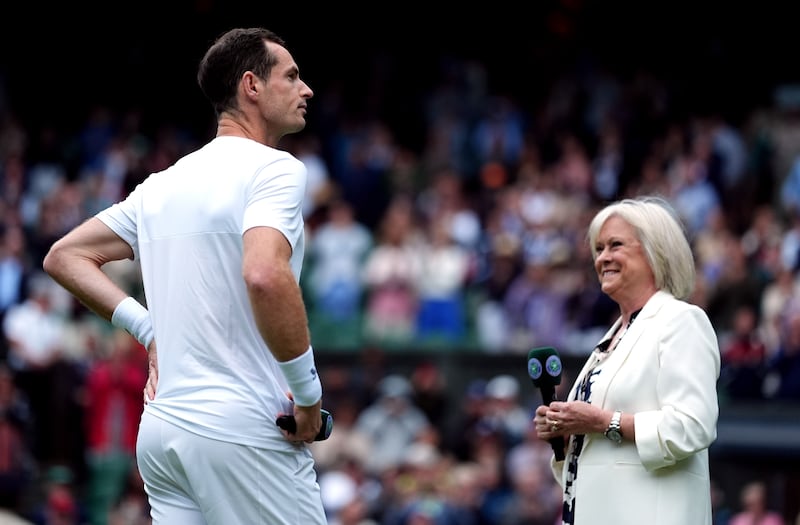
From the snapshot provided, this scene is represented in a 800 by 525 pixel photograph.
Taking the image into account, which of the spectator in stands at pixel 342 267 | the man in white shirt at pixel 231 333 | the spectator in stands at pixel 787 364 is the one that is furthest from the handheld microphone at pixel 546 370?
the spectator in stands at pixel 342 267

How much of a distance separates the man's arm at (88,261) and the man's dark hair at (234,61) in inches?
22.5

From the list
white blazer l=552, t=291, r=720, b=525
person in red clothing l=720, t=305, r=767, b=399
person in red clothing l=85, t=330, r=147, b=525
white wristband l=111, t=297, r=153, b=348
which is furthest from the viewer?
person in red clothing l=85, t=330, r=147, b=525

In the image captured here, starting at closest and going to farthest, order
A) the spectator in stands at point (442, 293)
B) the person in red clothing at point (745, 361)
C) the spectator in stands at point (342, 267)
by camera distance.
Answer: the person in red clothing at point (745, 361), the spectator in stands at point (442, 293), the spectator in stands at point (342, 267)

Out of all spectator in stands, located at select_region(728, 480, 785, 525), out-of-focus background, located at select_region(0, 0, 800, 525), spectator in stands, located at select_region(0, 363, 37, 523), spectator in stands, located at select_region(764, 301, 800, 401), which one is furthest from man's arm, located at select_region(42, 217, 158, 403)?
spectator in stands, located at select_region(0, 363, 37, 523)

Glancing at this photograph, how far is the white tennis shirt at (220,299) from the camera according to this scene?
177 inches

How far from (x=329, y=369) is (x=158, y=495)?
11.0m

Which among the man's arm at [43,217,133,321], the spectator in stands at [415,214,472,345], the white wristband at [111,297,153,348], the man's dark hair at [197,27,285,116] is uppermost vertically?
the spectator in stands at [415,214,472,345]

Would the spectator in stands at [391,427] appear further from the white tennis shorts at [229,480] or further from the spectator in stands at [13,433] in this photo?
the white tennis shorts at [229,480]

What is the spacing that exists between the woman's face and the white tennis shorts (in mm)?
1348

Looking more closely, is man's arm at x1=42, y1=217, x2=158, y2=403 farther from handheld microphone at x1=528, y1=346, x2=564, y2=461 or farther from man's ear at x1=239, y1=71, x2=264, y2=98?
handheld microphone at x1=528, y1=346, x2=564, y2=461

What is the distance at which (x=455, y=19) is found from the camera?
78.1 ft

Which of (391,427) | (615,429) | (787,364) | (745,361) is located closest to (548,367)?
(615,429)

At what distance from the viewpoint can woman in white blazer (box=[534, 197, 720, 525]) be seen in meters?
5.00

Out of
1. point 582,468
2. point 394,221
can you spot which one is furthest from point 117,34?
point 582,468
